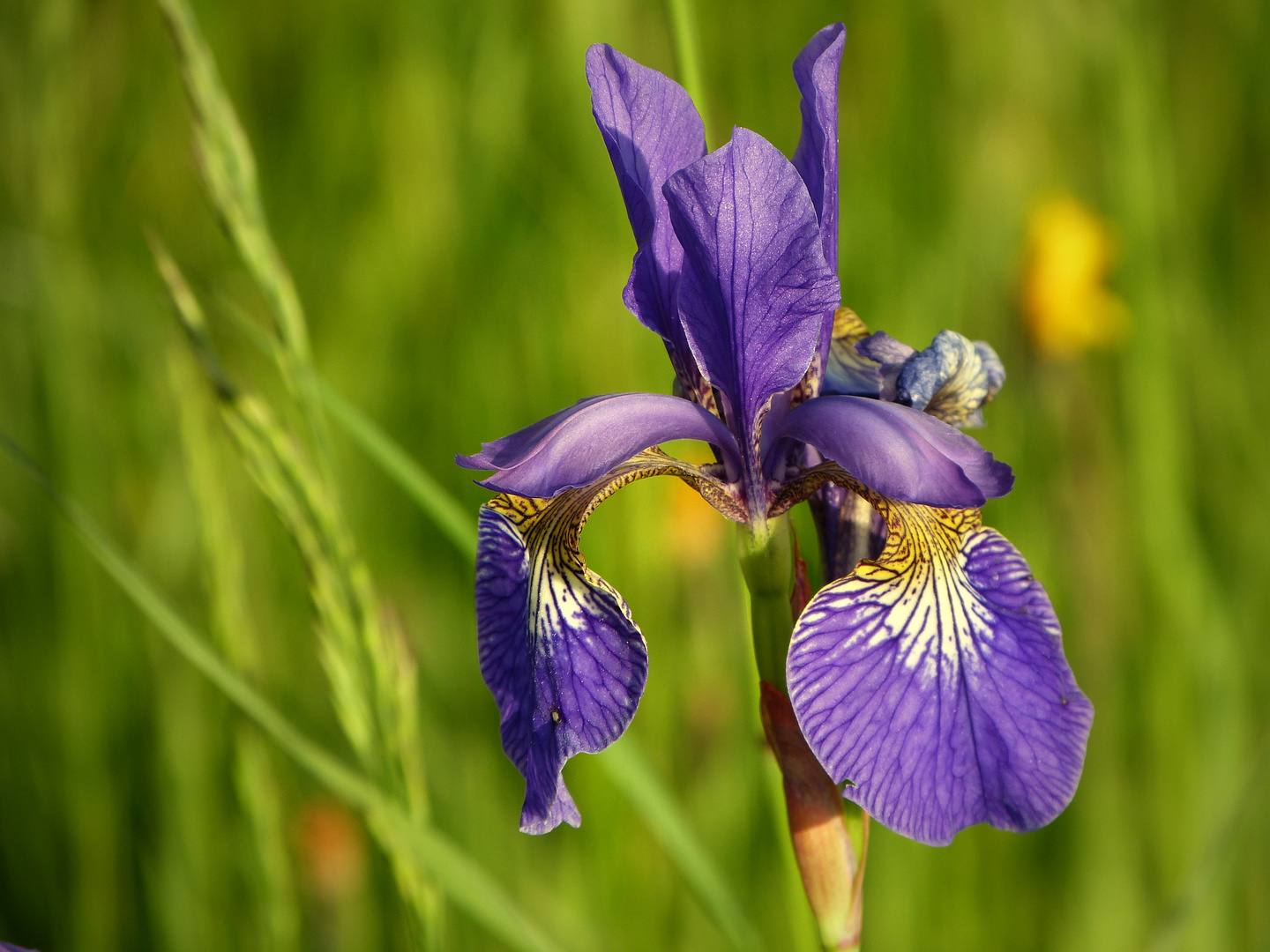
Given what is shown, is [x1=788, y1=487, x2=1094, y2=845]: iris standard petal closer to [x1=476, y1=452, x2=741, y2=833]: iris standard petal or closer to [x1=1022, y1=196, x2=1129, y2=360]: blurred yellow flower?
[x1=476, y1=452, x2=741, y2=833]: iris standard petal

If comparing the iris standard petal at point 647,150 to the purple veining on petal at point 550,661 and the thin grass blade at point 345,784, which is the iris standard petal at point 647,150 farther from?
the thin grass blade at point 345,784

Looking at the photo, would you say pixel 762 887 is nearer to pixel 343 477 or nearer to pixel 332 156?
pixel 343 477

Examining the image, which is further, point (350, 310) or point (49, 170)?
point (350, 310)

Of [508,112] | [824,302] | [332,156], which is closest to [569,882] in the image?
[824,302]

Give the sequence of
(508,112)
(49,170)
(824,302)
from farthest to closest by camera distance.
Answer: (508,112) → (49,170) → (824,302)

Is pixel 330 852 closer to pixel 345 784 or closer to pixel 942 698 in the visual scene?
pixel 345 784

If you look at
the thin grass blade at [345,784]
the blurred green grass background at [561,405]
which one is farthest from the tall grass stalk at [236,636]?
the thin grass blade at [345,784]

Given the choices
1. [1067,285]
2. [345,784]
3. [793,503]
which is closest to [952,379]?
[793,503]
